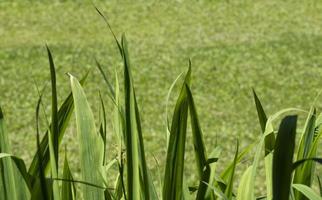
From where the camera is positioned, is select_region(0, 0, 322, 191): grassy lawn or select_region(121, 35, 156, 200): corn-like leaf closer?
select_region(121, 35, 156, 200): corn-like leaf

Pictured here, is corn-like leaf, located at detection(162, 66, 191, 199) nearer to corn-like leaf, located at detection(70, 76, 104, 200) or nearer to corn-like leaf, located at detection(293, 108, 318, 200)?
corn-like leaf, located at detection(70, 76, 104, 200)

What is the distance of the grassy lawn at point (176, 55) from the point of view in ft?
22.1

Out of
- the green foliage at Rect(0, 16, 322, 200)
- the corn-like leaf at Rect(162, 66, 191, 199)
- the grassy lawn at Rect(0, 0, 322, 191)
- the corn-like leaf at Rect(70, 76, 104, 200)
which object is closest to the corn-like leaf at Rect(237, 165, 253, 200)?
the green foliage at Rect(0, 16, 322, 200)

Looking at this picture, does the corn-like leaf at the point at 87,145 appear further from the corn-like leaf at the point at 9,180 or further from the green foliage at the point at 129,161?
the corn-like leaf at the point at 9,180

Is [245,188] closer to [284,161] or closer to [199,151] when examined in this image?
[199,151]

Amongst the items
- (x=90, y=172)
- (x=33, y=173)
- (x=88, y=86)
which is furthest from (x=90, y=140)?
(x=88, y=86)

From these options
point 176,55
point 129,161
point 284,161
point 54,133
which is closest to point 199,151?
point 129,161

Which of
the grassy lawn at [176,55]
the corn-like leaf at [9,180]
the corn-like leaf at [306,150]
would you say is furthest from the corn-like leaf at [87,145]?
the grassy lawn at [176,55]

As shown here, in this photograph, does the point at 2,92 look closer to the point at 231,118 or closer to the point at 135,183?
the point at 231,118

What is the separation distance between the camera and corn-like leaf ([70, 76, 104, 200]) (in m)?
1.42

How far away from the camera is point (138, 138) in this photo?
145 centimetres

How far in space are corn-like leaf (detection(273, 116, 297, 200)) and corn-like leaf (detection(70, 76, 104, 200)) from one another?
19.5 inches

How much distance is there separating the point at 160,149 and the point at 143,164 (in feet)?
15.1

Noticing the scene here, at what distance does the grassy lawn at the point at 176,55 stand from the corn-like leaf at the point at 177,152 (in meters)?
4.14
